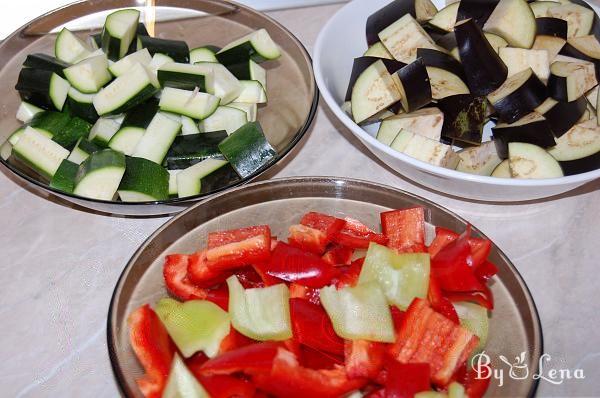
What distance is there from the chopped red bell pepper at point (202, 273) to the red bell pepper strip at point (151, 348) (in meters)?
0.11

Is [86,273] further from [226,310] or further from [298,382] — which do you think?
[298,382]

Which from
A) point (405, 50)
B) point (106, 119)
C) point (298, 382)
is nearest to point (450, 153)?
point (405, 50)

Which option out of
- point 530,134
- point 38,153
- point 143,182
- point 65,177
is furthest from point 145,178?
point 530,134

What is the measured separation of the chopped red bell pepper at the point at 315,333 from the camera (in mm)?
1192

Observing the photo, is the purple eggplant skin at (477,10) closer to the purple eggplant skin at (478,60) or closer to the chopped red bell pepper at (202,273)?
the purple eggplant skin at (478,60)

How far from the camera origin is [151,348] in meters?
1.19

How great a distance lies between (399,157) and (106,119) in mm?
794

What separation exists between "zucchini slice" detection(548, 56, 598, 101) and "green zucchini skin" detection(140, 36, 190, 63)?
101 centimetres

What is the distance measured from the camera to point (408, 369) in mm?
1121

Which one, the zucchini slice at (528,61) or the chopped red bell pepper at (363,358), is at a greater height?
the zucchini slice at (528,61)

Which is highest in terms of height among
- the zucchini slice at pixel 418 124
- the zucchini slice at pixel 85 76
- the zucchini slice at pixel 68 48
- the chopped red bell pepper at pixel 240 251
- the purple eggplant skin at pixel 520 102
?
the zucchini slice at pixel 68 48

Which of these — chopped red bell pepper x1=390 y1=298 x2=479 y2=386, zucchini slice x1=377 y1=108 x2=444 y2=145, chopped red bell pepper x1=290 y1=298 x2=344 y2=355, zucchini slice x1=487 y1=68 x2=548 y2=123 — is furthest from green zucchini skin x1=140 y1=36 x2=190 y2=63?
chopped red bell pepper x1=390 y1=298 x2=479 y2=386

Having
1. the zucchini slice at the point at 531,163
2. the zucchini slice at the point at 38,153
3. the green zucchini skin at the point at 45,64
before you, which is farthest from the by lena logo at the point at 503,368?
the green zucchini skin at the point at 45,64

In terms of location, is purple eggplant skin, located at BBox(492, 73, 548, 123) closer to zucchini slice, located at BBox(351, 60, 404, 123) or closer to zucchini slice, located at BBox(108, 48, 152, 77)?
zucchini slice, located at BBox(351, 60, 404, 123)
